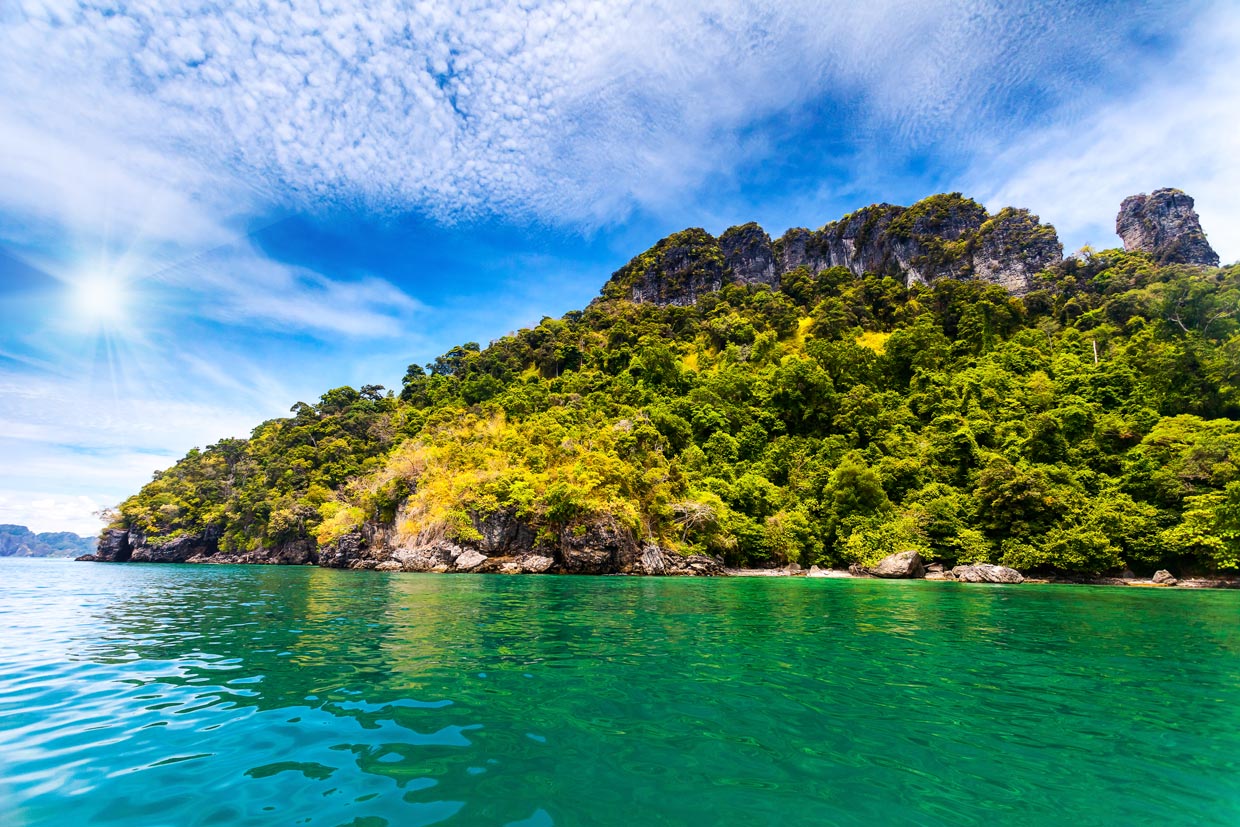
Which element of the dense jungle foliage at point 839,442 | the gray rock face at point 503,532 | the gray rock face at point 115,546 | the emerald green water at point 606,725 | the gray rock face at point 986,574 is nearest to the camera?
the emerald green water at point 606,725

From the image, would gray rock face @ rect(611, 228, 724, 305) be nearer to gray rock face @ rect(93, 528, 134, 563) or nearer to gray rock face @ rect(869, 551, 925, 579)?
gray rock face @ rect(869, 551, 925, 579)

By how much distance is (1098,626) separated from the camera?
51.0ft

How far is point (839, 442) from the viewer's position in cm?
6069

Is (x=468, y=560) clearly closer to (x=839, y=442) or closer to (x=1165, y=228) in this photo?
(x=839, y=442)

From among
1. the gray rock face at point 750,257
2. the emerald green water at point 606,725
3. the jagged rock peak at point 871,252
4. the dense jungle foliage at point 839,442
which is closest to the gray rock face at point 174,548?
the dense jungle foliage at point 839,442

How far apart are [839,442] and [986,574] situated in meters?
24.8

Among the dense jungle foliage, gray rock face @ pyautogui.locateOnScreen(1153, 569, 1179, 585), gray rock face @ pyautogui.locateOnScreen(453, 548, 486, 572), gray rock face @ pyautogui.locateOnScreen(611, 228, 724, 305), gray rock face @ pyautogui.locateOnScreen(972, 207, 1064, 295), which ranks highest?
gray rock face @ pyautogui.locateOnScreen(611, 228, 724, 305)

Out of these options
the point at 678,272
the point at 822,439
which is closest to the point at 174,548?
the point at 822,439

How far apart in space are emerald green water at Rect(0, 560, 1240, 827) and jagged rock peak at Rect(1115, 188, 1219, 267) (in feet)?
358

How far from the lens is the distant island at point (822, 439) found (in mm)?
40250

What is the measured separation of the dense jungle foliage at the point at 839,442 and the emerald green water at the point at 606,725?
30.5 metres

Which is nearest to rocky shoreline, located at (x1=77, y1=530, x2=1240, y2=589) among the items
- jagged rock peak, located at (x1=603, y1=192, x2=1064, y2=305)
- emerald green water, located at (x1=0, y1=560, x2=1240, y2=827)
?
emerald green water, located at (x1=0, y1=560, x2=1240, y2=827)

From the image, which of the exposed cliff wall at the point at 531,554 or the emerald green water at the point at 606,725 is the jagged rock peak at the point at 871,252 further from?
the emerald green water at the point at 606,725

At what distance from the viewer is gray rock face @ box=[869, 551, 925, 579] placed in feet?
131
